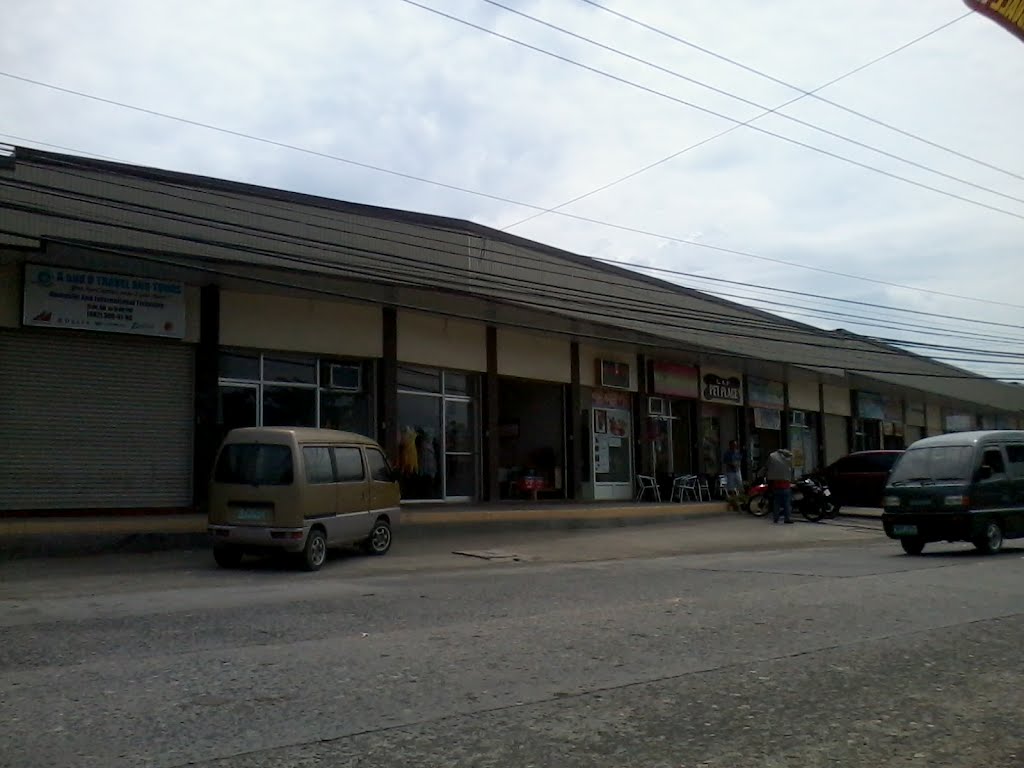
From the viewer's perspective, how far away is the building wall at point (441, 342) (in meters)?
22.9

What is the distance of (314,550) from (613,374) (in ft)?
49.9

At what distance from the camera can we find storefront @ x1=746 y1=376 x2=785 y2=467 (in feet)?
116

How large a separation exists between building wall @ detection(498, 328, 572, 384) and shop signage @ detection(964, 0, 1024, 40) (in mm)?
20479

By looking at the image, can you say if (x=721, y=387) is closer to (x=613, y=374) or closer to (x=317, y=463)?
(x=613, y=374)

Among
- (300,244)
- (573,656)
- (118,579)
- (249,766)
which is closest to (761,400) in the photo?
(300,244)

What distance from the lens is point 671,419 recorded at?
104ft

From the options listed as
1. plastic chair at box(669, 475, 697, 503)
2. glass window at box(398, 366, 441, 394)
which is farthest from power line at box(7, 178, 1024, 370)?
plastic chair at box(669, 475, 697, 503)

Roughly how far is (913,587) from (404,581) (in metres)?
6.55

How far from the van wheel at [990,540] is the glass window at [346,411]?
12.3 metres

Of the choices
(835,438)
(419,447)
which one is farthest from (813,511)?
(835,438)

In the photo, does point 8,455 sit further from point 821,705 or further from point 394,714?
point 821,705

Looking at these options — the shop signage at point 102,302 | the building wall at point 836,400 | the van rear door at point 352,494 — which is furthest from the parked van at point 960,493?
the building wall at point 836,400

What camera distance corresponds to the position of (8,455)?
17188 mm

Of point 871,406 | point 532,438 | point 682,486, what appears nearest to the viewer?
point 532,438
